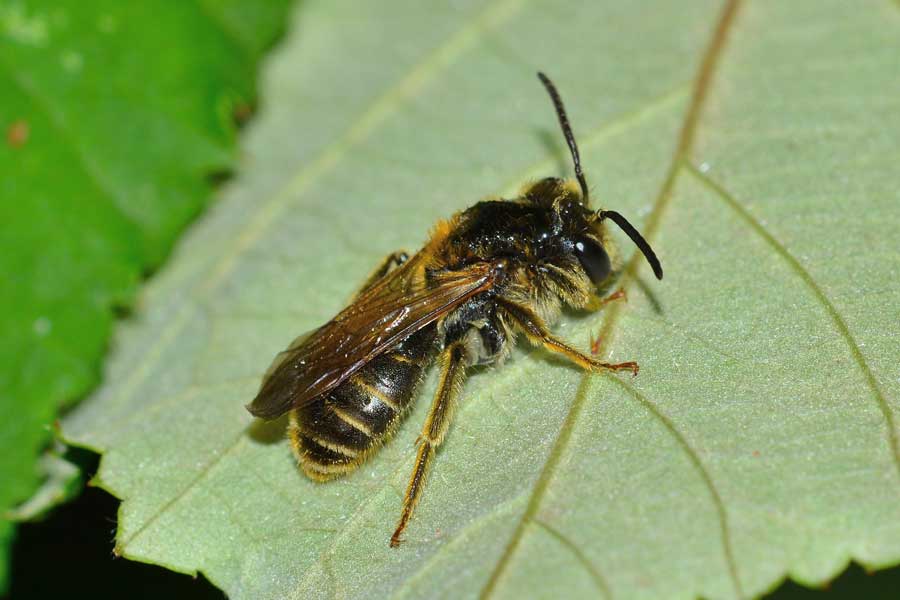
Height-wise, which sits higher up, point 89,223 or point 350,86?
point 89,223

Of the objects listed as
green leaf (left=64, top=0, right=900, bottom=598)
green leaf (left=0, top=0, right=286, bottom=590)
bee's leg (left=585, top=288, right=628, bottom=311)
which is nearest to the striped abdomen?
green leaf (left=64, top=0, right=900, bottom=598)

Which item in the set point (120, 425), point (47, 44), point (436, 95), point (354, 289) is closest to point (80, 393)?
point (120, 425)

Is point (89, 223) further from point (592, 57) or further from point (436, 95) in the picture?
point (592, 57)

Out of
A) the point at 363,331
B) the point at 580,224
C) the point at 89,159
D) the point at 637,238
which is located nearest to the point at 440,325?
the point at 363,331

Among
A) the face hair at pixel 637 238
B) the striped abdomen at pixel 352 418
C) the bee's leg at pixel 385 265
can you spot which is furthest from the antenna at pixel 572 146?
the striped abdomen at pixel 352 418

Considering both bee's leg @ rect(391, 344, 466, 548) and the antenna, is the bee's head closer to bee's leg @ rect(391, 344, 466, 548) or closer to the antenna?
the antenna

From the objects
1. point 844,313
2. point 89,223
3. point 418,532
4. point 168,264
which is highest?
point 89,223
